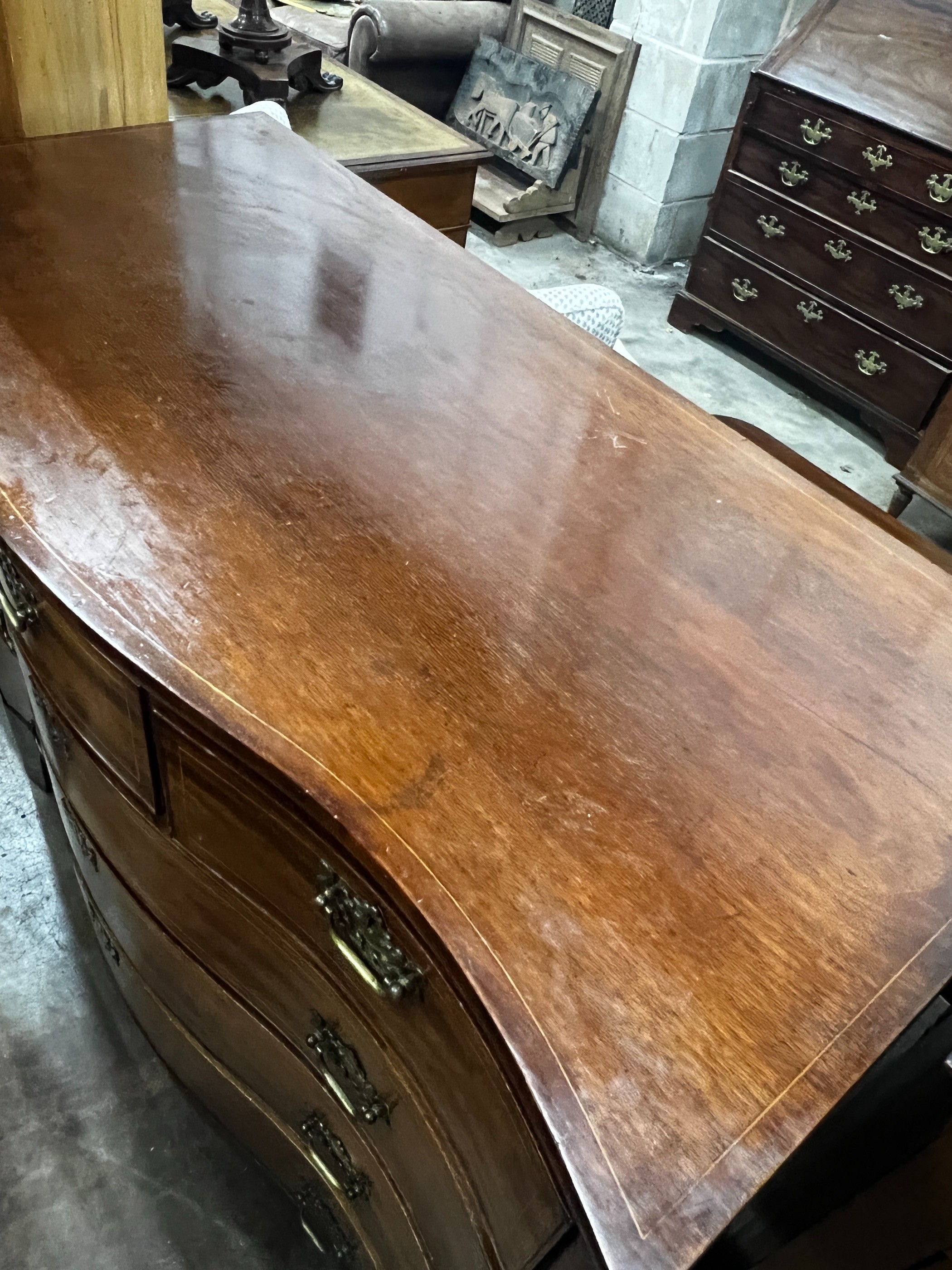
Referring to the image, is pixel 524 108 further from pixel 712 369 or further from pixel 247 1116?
pixel 247 1116

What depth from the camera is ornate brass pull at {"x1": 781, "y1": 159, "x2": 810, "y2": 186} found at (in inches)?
100

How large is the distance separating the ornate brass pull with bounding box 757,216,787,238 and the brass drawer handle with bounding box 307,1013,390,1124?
2.59 m

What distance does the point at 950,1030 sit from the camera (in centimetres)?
56

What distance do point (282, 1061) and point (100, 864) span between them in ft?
1.07

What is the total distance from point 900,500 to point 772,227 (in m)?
0.91

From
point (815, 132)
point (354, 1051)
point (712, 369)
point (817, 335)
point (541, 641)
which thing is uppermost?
point (541, 641)

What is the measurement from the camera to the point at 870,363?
2561 mm

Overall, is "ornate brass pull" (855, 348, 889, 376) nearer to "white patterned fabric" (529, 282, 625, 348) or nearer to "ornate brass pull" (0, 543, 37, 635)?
"white patterned fabric" (529, 282, 625, 348)

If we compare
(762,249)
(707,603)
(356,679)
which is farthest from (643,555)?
(762,249)

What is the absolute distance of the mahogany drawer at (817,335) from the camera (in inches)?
98.0

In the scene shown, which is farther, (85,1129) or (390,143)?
(390,143)

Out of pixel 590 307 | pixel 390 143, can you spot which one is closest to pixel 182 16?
pixel 390 143

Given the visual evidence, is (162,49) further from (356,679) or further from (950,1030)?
(950,1030)

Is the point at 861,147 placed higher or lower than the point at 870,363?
higher
